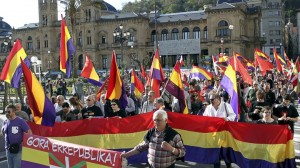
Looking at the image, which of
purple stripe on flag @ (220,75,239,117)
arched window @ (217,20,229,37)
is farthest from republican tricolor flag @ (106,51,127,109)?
arched window @ (217,20,229,37)

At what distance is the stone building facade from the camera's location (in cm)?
7519

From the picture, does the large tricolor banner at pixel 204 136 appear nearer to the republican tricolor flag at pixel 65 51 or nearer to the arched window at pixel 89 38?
the republican tricolor flag at pixel 65 51

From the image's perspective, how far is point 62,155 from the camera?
588 centimetres

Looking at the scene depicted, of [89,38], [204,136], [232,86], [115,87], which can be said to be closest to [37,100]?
[115,87]

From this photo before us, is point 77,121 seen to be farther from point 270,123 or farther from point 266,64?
point 266,64

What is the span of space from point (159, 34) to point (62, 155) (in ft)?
258

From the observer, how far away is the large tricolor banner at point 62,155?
18.0 ft

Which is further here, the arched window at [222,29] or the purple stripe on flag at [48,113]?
the arched window at [222,29]

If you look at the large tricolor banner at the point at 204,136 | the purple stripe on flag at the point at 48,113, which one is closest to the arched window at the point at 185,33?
the large tricolor banner at the point at 204,136

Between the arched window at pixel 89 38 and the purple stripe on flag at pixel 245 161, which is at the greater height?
the arched window at pixel 89 38

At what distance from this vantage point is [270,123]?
897 cm

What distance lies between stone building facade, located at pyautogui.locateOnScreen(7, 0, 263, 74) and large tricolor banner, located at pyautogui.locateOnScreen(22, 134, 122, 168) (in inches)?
2614

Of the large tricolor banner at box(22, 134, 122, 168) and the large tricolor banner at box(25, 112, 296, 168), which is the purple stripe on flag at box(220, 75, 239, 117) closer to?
the large tricolor banner at box(25, 112, 296, 168)

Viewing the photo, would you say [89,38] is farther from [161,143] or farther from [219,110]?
[161,143]
